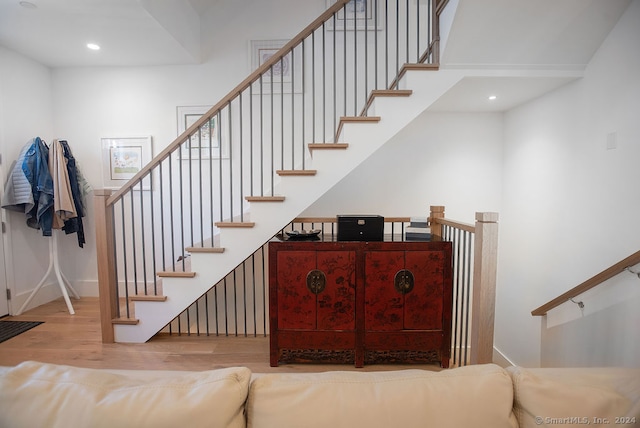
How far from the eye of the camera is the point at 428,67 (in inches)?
94.3

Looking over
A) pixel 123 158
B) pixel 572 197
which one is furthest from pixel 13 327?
pixel 572 197

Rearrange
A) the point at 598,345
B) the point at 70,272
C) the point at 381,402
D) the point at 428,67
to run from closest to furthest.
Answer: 1. the point at 381,402
2. the point at 598,345
3. the point at 428,67
4. the point at 70,272

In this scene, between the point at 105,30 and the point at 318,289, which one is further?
the point at 105,30

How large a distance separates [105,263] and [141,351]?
0.79m

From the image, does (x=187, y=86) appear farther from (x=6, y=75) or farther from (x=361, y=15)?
(x=361, y=15)

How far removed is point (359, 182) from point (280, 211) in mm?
1382

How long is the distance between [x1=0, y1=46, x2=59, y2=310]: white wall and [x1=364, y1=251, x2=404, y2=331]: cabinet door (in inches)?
147

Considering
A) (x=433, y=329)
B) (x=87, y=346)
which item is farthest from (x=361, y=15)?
(x=87, y=346)

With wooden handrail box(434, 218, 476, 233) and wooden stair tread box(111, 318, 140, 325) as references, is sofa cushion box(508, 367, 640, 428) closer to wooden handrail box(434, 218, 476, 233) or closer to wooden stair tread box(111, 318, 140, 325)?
wooden handrail box(434, 218, 476, 233)

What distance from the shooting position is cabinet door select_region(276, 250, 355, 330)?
2199 millimetres

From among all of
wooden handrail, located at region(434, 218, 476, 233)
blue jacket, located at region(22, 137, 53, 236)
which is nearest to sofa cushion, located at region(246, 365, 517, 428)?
wooden handrail, located at region(434, 218, 476, 233)

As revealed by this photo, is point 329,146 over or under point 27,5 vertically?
under

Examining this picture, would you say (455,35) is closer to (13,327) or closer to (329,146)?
(329,146)

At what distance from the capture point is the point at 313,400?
77 cm
